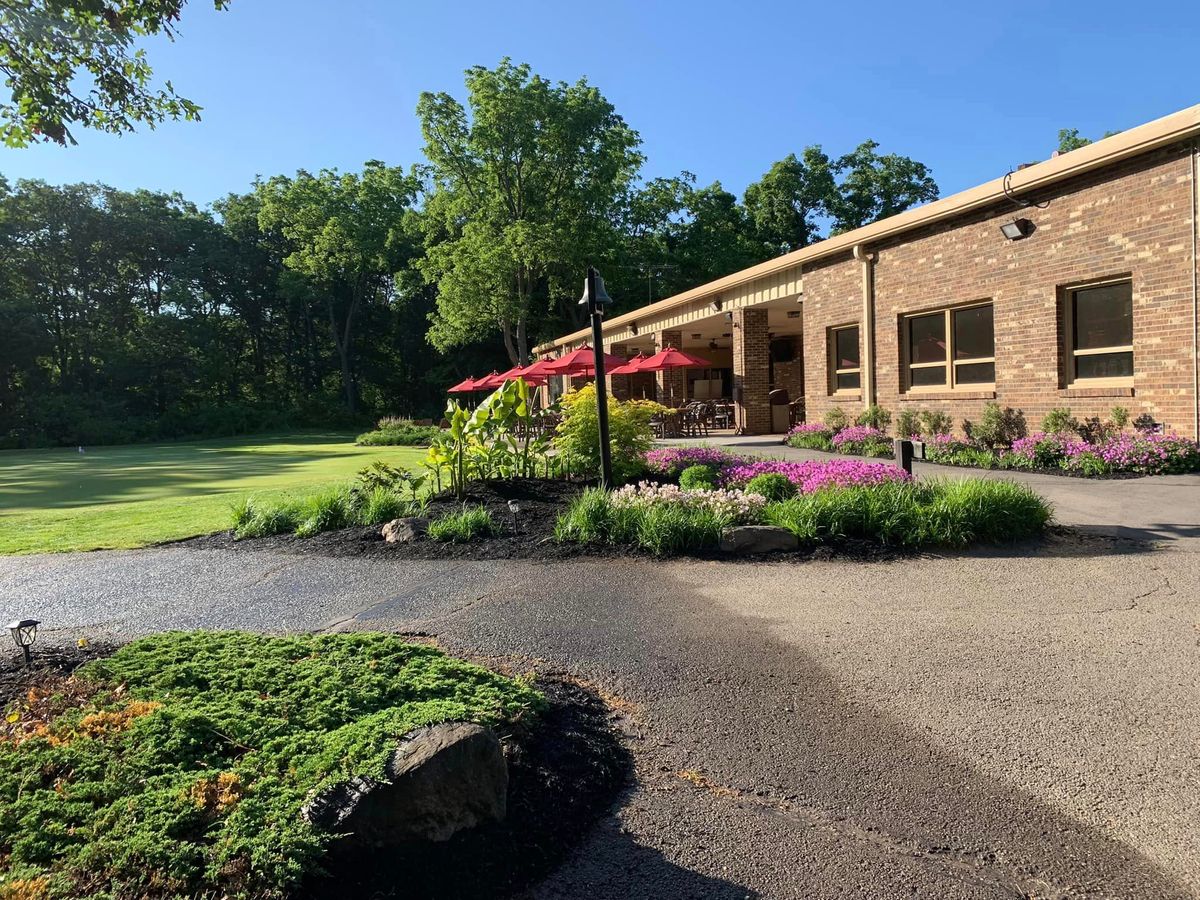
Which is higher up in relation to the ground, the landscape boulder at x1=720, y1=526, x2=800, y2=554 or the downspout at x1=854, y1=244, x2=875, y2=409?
the downspout at x1=854, y1=244, x2=875, y2=409

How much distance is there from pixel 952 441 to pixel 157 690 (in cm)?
1217

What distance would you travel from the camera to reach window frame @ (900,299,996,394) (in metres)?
12.9

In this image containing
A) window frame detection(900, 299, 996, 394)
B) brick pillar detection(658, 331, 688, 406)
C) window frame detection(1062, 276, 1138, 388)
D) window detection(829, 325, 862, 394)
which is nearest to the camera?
window frame detection(1062, 276, 1138, 388)

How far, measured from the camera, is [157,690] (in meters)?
3.36

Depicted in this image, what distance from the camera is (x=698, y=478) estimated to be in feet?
28.9

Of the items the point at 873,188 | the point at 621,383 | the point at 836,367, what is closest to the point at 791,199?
the point at 873,188

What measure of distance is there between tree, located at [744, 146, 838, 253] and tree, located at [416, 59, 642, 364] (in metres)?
12.4

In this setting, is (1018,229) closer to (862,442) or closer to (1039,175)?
(1039,175)


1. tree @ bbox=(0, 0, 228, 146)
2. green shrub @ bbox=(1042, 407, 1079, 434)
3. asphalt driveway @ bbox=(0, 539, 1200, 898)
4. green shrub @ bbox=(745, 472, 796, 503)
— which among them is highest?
tree @ bbox=(0, 0, 228, 146)

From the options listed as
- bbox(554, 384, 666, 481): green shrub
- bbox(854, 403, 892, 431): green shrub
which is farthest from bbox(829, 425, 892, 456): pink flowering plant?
bbox(554, 384, 666, 481): green shrub

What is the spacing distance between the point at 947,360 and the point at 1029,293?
220 centimetres

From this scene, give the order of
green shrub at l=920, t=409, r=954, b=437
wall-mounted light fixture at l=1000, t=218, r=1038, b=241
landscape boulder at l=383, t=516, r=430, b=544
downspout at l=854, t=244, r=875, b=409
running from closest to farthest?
landscape boulder at l=383, t=516, r=430, b=544 < wall-mounted light fixture at l=1000, t=218, r=1038, b=241 < green shrub at l=920, t=409, r=954, b=437 < downspout at l=854, t=244, r=875, b=409

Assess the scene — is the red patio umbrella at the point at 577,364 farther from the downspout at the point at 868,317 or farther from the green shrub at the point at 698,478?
the green shrub at the point at 698,478

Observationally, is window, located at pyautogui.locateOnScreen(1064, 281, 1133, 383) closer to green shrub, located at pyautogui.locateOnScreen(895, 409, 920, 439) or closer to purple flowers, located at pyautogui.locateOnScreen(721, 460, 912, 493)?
green shrub, located at pyautogui.locateOnScreen(895, 409, 920, 439)
